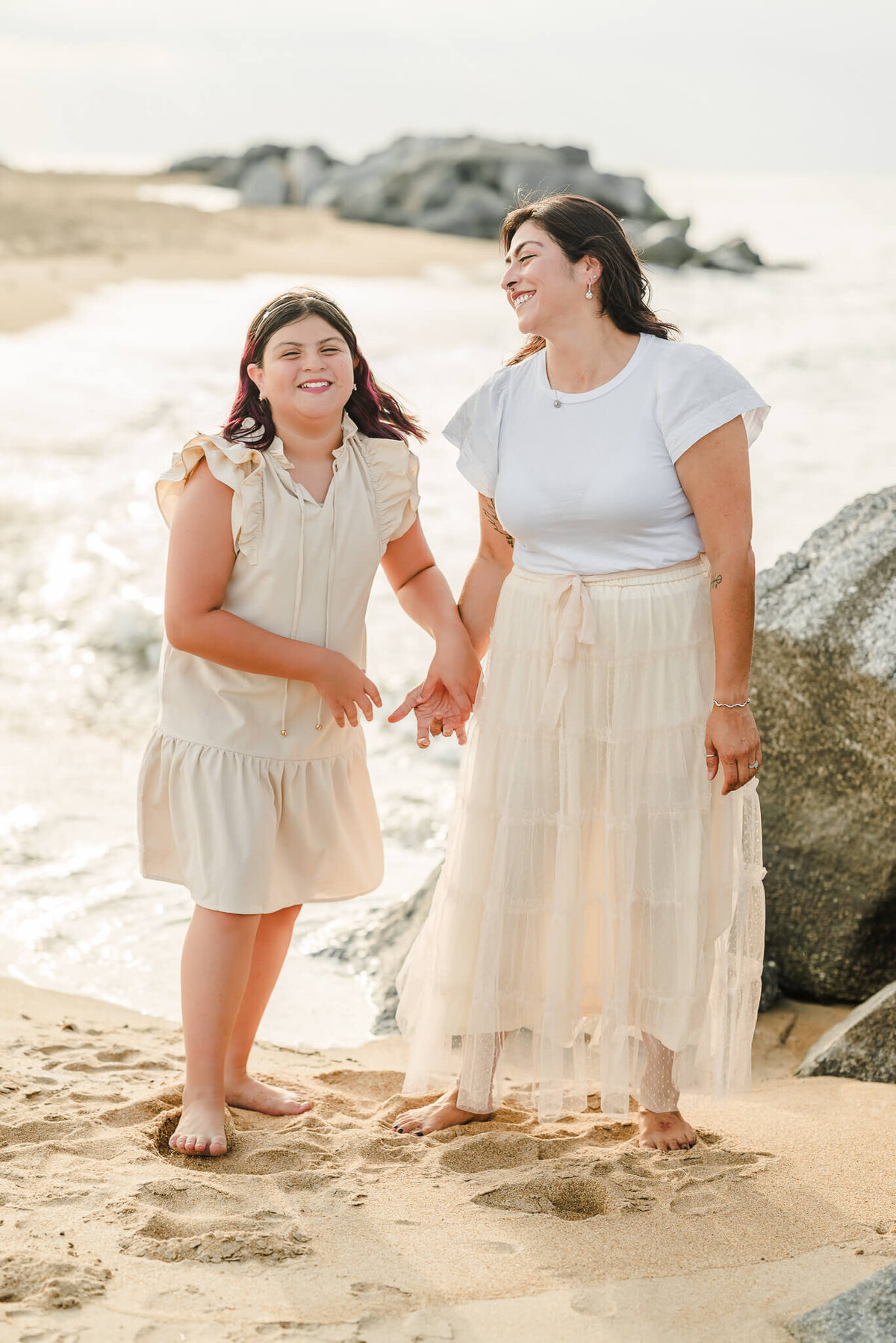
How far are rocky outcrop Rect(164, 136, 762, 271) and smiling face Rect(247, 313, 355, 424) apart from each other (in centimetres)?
2414

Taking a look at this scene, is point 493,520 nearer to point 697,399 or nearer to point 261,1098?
point 697,399

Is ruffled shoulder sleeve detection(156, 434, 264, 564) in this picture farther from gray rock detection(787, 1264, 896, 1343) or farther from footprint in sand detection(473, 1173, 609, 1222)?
gray rock detection(787, 1264, 896, 1343)

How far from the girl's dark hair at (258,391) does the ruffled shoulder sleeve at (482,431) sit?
0.19 meters

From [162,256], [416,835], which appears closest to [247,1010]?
[416,835]

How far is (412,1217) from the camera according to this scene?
93.7 inches

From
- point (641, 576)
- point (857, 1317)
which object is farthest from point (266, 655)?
point (857, 1317)

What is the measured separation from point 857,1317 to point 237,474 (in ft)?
5.92

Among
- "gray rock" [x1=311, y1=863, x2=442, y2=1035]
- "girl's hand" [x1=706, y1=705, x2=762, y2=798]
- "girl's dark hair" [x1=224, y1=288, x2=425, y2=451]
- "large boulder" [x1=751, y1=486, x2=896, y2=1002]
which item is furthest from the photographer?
"gray rock" [x1=311, y1=863, x2=442, y2=1035]

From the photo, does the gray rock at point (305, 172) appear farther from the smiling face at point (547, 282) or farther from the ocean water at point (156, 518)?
the smiling face at point (547, 282)

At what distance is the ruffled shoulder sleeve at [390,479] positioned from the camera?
287 centimetres

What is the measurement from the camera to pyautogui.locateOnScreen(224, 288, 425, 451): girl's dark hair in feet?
9.00

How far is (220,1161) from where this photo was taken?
2.63 meters

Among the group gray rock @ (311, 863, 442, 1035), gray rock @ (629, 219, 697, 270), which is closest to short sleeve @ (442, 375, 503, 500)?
gray rock @ (311, 863, 442, 1035)

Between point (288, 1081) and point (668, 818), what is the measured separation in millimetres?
1175
